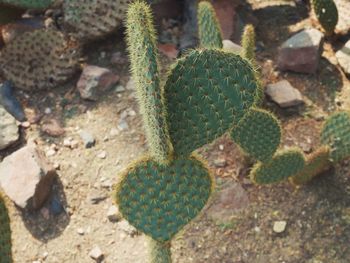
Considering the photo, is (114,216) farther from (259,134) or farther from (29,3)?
(29,3)

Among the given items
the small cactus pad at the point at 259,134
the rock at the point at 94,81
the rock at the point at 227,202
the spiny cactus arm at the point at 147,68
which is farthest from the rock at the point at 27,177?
the spiny cactus arm at the point at 147,68

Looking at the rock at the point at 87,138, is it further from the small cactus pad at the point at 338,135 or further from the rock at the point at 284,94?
the small cactus pad at the point at 338,135

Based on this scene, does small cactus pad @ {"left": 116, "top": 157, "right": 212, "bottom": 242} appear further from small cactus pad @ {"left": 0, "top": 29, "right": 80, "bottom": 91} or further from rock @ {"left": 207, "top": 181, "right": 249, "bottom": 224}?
small cactus pad @ {"left": 0, "top": 29, "right": 80, "bottom": 91}

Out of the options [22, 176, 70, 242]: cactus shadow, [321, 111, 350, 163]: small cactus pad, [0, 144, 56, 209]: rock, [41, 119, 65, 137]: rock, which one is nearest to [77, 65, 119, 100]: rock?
[41, 119, 65, 137]: rock

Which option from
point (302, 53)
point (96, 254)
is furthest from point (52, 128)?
point (302, 53)

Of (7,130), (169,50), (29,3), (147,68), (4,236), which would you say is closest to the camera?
(147,68)

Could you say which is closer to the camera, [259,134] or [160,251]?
[160,251]
